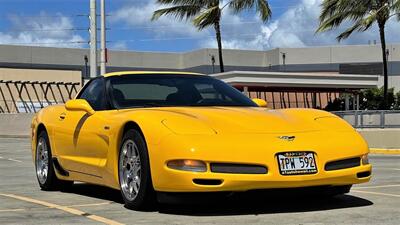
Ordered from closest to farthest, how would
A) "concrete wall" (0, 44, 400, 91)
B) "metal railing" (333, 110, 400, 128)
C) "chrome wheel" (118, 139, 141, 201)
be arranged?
"chrome wheel" (118, 139, 141, 201)
"metal railing" (333, 110, 400, 128)
"concrete wall" (0, 44, 400, 91)

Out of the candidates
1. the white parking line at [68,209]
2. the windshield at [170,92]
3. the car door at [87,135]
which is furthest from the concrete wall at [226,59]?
the white parking line at [68,209]

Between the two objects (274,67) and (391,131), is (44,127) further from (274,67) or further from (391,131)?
(274,67)

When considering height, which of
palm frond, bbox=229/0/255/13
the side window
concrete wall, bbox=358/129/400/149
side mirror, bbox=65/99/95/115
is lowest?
concrete wall, bbox=358/129/400/149

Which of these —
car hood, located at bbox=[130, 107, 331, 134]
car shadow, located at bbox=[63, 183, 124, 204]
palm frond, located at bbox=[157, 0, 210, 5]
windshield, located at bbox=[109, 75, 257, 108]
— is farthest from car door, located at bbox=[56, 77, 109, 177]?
palm frond, located at bbox=[157, 0, 210, 5]

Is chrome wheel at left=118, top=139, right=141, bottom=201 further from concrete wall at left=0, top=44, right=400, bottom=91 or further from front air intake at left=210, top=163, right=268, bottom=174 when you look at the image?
concrete wall at left=0, top=44, right=400, bottom=91

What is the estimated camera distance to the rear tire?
820 centimetres

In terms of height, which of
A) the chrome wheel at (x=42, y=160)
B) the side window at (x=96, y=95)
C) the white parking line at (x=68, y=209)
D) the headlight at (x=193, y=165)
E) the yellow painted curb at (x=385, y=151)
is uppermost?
the side window at (x=96, y=95)

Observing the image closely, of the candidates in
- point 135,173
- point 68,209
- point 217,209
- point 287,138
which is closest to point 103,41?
point 68,209

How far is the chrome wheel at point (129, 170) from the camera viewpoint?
616cm

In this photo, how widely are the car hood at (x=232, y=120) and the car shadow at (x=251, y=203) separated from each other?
23.5 inches

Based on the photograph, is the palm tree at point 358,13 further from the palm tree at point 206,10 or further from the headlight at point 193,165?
the headlight at point 193,165

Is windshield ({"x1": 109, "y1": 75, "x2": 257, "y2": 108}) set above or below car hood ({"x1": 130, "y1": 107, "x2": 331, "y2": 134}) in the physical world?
above

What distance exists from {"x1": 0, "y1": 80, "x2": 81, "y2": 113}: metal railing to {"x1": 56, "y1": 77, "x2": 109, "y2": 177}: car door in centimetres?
3762

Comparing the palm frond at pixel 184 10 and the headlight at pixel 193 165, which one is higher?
the palm frond at pixel 184 10
